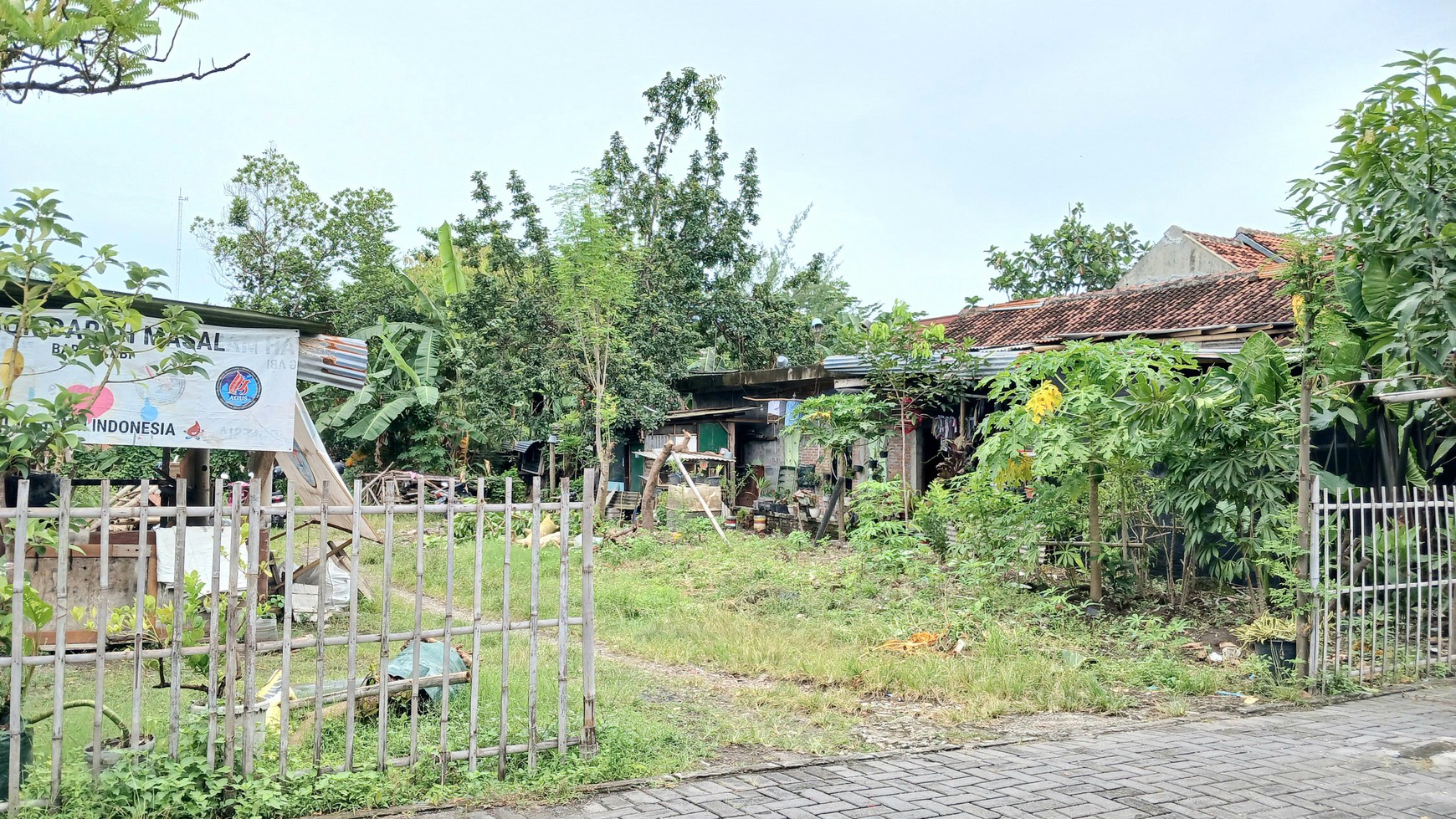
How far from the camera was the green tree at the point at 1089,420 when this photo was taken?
8.48 m

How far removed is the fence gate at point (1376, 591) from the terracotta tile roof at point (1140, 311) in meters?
4.60

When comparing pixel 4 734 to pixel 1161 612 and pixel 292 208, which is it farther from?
pixel 292 208

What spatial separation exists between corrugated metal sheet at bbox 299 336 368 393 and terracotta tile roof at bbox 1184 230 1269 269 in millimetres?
15806

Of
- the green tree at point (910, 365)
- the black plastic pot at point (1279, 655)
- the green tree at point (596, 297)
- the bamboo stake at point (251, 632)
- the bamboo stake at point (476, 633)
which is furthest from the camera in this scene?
the green tree at point (596, 297)

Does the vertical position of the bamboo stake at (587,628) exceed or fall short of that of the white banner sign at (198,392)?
it falls short

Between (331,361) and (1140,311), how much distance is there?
1140cm

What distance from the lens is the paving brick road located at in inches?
172

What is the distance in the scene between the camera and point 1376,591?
700cm

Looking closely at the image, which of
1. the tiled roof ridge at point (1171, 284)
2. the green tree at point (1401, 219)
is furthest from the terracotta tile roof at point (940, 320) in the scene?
the green tree at point (1401, 219)

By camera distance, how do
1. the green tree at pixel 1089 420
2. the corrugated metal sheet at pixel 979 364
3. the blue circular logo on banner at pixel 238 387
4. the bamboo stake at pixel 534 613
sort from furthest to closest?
the corrugated metal sheet at pixel 979 364
the green tree at pixel 1089 420
the blue circular logo on banner at pixel 238 387
the bamboo stake at pixel 534 613

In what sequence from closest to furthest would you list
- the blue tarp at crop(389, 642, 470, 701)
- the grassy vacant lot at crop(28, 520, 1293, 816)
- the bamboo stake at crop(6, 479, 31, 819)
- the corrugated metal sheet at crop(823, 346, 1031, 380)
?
the bamboo stake at crop(6, 479, 31, 819)
the grassy vacant lot at crop(28, 520, 1293, 816)
the blue tarp at crop(389, 642, 470, 701)
the corrugated metal sheet at crop(823, 346, 1031, 380)

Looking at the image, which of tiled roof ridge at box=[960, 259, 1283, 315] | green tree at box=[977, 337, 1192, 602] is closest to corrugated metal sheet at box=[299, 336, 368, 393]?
green tree at box=[977, 337, 1192, 602]

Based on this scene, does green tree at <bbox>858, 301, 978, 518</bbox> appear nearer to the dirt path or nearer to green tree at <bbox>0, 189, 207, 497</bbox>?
the dirt path

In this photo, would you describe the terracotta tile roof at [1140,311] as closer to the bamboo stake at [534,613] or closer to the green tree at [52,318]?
the bamboo stake at [534,613]
